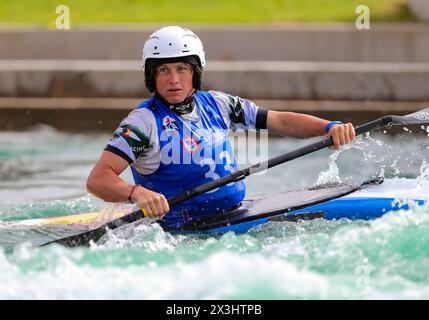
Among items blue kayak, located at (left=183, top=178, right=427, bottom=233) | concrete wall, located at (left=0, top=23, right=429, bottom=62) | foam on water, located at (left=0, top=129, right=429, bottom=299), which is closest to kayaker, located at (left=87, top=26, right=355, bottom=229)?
blue kayak, located at (left=183, top=178, right=427, bottom=233)

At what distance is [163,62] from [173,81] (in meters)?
0.12

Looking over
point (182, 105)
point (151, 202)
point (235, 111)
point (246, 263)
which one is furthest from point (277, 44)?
point (246, 263)

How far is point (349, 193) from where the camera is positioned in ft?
18.0

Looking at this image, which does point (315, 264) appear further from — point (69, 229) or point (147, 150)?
point (69, 229)

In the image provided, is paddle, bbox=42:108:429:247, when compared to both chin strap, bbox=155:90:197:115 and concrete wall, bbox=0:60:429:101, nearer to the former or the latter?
chin strap, bbox=155:90:197:115

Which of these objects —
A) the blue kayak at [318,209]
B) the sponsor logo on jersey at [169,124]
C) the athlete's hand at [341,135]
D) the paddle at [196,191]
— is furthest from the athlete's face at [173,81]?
the athlete's hand at [341,135]

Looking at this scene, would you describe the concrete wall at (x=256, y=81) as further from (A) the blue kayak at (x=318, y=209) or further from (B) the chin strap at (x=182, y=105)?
(B) the chin strap at (x=182, y=105)

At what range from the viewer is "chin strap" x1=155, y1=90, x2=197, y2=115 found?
17.5ft

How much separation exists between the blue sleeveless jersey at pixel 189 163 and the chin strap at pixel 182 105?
20 millimetres

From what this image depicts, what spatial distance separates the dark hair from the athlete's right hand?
695 mm

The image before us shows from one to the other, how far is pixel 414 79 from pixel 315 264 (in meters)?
6.09

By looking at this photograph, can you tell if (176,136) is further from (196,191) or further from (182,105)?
(196,191)

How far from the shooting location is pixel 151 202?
4934 millimetres

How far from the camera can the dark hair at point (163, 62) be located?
5262 mm
